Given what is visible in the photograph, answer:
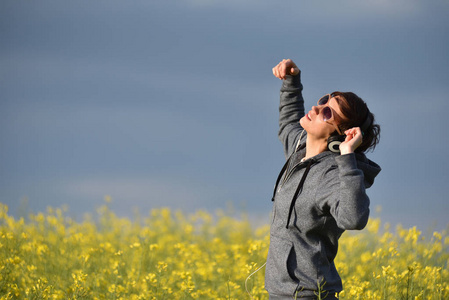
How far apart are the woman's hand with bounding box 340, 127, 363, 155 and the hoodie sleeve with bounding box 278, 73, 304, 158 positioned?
2.53 ft

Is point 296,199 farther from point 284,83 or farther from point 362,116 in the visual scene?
point 284,83

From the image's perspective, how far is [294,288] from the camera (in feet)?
8.57

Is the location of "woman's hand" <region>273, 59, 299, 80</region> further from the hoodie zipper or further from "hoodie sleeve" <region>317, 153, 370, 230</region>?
"hoodie sleeve" <region>317, 153, 370, 230</region>

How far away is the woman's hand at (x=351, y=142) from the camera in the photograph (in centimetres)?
242

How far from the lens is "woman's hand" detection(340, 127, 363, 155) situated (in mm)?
2418

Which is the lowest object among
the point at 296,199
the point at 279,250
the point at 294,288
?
the point at 294,288

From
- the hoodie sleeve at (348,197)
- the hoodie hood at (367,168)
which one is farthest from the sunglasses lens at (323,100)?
the hoodie sleeve at (348,197)

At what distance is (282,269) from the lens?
104 inches

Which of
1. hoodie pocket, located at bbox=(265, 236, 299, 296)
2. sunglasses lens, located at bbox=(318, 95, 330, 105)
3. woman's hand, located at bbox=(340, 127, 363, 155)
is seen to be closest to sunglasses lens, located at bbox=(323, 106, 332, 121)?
sunglasses lens, located at bbox=(318, 95, 330, 105)

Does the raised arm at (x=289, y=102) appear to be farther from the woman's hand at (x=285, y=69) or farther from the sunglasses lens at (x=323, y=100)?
the sunglasses lens at (x=323, y=100)

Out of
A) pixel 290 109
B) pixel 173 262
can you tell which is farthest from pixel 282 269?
pixel 173 262

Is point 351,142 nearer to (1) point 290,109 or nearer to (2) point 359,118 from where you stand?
(2) point 359,118

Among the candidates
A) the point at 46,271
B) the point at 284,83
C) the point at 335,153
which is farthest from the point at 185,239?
the point at 335,153

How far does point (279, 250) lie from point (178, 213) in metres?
4.11
